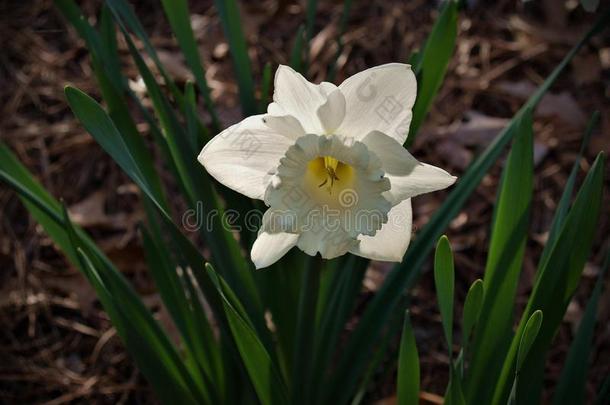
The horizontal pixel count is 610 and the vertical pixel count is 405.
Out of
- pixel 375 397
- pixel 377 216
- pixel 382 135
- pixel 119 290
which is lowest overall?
pixel 375 397

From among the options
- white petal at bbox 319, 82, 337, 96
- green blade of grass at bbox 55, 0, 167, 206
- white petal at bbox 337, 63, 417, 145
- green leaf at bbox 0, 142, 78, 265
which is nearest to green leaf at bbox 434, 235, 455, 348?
white petal at bbox 337, 63, 417, 145

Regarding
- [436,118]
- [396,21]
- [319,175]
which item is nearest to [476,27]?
[396,21]

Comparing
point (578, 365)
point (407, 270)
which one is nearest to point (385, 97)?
point (407, 270)

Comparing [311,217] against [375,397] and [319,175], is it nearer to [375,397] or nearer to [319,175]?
[319,175]

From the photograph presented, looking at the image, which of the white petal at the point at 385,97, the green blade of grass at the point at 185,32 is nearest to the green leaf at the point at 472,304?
the white petal at the point at 385,97

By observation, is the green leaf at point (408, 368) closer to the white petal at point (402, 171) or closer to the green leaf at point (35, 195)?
the white petal at point (402, 171)

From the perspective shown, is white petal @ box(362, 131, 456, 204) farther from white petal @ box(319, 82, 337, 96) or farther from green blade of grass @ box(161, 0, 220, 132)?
green blade of grass @ box(161, 0, 220, 132)

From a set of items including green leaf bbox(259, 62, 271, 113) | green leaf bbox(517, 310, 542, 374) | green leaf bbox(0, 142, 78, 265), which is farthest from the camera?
green leaf bbox(259, 62, 271, 113)
